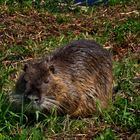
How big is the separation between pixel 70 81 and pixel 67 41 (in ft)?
6.16

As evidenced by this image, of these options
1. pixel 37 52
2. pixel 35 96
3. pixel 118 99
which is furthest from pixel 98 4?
pixel 35 96

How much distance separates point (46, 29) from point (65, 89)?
259 centimetres

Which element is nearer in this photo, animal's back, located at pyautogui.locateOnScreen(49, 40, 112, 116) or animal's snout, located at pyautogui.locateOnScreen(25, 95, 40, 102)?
animal's snout, located at pyautogui.locateOnScreen(25, 95, 40, 102)

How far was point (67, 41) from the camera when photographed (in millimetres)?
6816

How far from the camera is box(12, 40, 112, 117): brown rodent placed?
15.3 ft

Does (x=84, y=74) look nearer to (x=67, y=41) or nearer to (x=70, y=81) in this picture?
(x=70, y=81)

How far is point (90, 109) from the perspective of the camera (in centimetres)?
509

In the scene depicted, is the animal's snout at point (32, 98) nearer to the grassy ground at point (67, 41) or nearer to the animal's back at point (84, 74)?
the grassy ground at point (67, 41)

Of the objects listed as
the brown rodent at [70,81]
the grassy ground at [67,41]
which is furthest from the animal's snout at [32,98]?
the grassy ground at [67,41]

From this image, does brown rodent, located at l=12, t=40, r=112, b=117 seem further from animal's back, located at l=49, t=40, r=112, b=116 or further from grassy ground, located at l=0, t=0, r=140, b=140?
grassy ground, located at l=0, t=0, r=140, b=140

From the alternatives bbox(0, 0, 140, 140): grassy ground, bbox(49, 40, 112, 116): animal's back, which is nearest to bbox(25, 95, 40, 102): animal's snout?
bbox(0, 0, 140, 140): grassy ground

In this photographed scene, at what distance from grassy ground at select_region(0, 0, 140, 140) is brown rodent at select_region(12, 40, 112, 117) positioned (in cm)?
11

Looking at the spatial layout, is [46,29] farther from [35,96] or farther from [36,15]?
[35,96]

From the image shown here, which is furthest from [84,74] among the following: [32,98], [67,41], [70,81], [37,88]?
[67,41]
